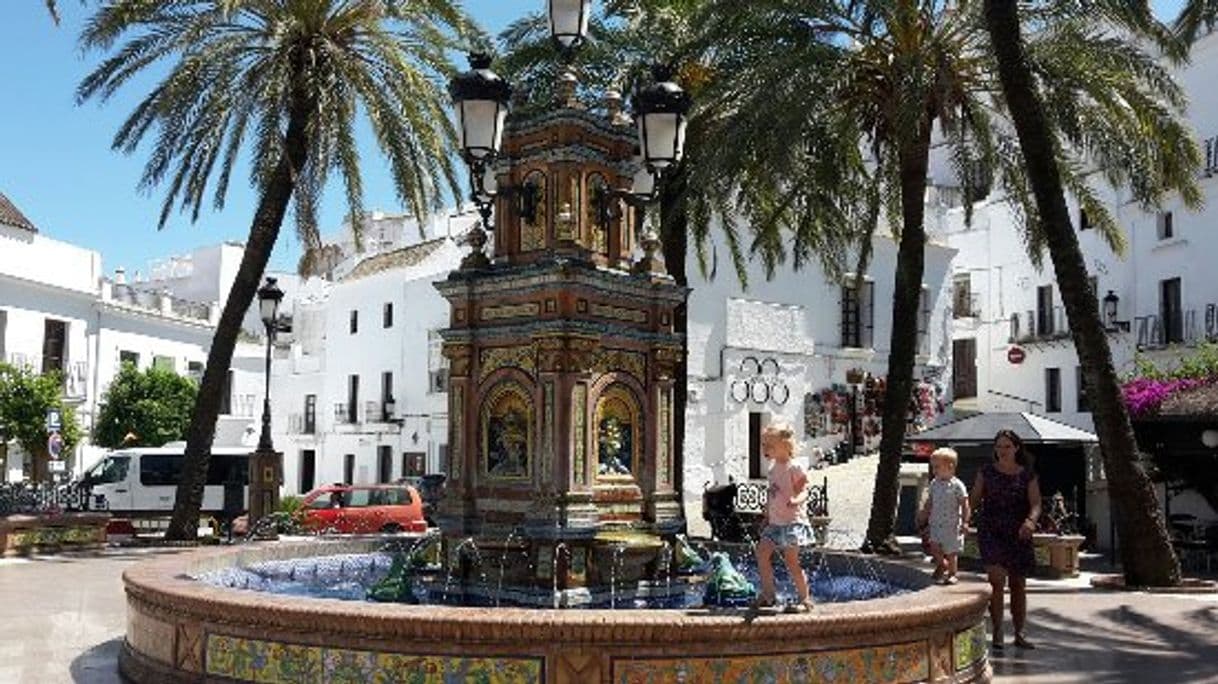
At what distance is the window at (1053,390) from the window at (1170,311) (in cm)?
569

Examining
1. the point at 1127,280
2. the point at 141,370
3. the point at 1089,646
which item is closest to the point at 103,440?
the point at 141,370

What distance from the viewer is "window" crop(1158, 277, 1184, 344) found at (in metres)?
31.9

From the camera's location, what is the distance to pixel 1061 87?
665 inches

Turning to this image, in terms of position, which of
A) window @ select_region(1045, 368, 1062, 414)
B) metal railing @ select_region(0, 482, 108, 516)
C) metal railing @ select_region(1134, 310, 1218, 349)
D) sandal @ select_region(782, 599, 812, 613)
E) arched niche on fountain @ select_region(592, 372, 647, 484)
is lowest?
metal railing @ select_region(0, 482, 108, 516)

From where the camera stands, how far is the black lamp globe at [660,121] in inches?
371

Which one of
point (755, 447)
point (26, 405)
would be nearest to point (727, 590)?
point (26, 405)

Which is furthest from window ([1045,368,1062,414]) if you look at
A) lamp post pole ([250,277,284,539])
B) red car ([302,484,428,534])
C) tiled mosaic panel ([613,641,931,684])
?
tiled mosaic panel ([613,641,931,684])

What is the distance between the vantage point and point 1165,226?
107 feet

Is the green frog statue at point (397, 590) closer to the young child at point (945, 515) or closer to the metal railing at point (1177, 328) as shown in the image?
the young child at point (945, 515)

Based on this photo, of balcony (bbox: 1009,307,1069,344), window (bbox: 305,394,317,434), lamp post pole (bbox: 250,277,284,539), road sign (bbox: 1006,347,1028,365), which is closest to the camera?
lamp post pole (bbox: 250,277,284,539)

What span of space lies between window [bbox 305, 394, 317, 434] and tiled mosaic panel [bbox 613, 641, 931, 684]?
40.9 meters

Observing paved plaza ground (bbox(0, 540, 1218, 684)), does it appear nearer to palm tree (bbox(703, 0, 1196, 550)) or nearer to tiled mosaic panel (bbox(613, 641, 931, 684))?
tiled mosaic panel (bbox(613, 641, 931, 684))

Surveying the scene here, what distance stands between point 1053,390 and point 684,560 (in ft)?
103

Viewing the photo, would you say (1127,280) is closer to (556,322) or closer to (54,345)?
(556,322)
